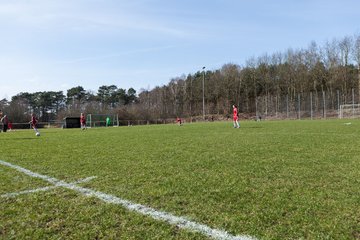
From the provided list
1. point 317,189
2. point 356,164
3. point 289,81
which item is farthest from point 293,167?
point 289,81

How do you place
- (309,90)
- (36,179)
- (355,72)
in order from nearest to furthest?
(36,179)
(355,72)
(309,90)

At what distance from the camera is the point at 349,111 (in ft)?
170

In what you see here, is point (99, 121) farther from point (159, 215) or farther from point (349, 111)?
point (159, 215)

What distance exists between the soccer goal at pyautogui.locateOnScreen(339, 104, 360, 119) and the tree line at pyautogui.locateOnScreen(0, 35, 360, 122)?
2.40 metres

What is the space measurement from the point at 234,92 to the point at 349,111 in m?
41.2

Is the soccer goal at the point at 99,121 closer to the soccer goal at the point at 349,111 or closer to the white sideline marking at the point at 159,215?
the soccer goal at the point at 349,111

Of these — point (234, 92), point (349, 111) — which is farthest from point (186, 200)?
point (234, 92)

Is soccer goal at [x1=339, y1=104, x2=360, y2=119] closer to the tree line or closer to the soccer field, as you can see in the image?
the tree line

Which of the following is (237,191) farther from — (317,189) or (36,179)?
(36,179)

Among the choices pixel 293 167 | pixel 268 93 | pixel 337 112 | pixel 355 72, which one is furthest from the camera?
pixel 268 93

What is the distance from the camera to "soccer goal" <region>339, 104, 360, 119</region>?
1986 inches

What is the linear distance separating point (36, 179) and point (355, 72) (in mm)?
72406

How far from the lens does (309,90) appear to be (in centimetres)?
7331

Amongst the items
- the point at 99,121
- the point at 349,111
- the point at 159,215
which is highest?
the point at 349,111
